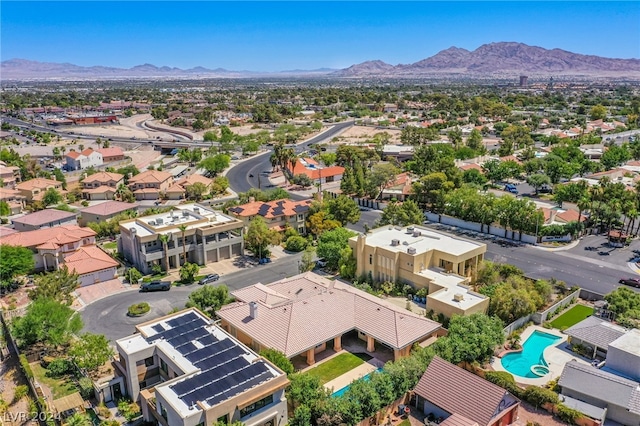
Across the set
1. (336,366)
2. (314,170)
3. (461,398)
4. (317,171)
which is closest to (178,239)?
(336,366)

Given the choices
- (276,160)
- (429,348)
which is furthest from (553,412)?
(276,160)

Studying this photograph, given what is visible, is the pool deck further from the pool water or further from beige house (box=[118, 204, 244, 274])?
beige house (box=[118, 204, 244, 274])

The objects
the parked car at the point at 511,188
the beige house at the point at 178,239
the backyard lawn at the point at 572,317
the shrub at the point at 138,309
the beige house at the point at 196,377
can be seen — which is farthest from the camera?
the parked car at the point at 511,188

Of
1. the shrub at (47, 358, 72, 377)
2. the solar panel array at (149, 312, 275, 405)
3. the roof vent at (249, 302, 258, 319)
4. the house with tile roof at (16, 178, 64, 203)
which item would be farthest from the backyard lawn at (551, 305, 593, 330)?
the house with tile roof at (16, 178, 64, 203)

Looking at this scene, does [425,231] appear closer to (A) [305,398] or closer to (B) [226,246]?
(B) [226,246]

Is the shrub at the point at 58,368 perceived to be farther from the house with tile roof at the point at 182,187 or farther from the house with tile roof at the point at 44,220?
the house with tile roof at the point at 182,187

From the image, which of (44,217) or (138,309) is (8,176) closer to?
(44,217)

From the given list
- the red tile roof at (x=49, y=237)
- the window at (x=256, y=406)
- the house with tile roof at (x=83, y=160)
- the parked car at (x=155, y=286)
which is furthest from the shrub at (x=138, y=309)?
the house with tile roof at (x=83, y=160)
